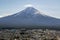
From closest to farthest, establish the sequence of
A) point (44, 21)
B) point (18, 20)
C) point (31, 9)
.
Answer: point (44, 21), point (18, 20), point (31, 9)

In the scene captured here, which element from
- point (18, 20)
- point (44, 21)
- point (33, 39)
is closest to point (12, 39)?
point (33, 39)

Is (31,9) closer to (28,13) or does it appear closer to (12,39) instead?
(28,13)

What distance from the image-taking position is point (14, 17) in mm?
159625

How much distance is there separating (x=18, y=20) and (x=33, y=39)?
126181 millimetres

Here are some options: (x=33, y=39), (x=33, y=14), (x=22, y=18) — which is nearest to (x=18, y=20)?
(x=22, y=18)

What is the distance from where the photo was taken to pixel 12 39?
3180cm

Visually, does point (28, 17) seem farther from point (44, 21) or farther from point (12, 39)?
point (12, 39)

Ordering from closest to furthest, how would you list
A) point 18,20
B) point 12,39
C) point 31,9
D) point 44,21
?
point 12,39
point 44,21
point 18,20
point 31,9

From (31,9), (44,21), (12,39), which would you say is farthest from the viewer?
(31,9)

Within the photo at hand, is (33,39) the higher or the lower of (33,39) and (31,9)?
the lower

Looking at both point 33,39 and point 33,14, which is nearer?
point 33,39

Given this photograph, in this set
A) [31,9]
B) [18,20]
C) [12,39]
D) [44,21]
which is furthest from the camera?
[31,9]

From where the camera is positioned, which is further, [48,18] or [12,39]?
[48,18]

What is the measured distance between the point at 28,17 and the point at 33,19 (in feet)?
12.8
